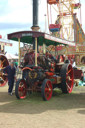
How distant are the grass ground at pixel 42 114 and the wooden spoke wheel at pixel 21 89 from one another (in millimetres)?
249

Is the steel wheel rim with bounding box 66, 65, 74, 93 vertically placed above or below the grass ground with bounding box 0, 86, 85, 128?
above

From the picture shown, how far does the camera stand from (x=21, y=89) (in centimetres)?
561

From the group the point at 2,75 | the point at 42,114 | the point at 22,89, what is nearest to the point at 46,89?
the point at 22,89

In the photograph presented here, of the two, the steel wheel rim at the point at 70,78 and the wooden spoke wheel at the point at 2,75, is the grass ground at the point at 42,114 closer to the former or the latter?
the steel wheel rim at the point at 70,78

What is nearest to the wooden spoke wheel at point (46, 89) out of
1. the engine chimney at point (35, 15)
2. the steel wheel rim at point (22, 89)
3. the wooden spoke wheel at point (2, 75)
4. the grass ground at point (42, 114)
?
the grass ground at point (42, 114)

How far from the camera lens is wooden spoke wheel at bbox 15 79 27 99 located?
538cm

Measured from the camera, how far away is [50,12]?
29.3 metres

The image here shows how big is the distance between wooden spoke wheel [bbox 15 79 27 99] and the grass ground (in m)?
0.25

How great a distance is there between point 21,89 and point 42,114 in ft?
5.79

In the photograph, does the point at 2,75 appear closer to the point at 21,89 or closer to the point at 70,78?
the point at 21,89

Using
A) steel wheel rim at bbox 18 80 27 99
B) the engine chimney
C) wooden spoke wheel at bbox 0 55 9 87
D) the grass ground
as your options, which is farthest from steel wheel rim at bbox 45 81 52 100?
wooden spoke wheel at bbox 0 55 9 87

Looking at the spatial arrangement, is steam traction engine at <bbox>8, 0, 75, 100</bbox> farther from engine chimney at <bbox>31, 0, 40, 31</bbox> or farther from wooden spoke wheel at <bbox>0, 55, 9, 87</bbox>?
wooden spoke wheel at <bbox>0, 55, 9, 87</bbox>

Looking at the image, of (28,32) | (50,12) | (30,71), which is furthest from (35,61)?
(50,12)

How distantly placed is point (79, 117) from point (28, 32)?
9.57 feet
